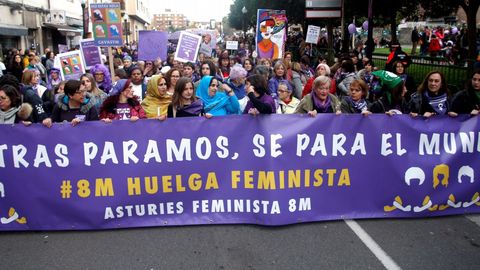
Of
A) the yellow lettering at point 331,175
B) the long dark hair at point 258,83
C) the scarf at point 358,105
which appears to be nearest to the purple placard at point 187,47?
the long dark hair at point 258,83

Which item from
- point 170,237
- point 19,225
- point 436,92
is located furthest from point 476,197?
point 19,225

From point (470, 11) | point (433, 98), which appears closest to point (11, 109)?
point (433, 98)

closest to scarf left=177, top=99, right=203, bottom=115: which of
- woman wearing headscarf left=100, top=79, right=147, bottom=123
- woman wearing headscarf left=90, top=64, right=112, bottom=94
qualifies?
woman wearing headscarf left=100, top=79, right=147, bottom=123

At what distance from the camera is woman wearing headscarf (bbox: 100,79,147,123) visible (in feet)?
18.0

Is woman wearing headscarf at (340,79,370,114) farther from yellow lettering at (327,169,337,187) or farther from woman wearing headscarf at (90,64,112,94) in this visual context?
woman wearing headscarf at (90,64,112,94)

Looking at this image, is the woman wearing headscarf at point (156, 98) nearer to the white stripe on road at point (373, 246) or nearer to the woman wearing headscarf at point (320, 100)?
the woman wearing headscarf at point (320, 100)

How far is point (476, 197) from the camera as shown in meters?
4.96

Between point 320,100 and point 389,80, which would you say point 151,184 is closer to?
point 320,100

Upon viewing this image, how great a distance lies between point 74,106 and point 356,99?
3.28m

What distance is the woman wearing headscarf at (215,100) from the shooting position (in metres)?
5.74

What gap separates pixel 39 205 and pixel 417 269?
3.51 metres

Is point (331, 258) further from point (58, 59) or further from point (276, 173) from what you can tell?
point (58, 59)

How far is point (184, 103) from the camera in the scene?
5309 millimetres

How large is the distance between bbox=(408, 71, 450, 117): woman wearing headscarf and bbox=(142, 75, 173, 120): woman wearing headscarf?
119 inches
